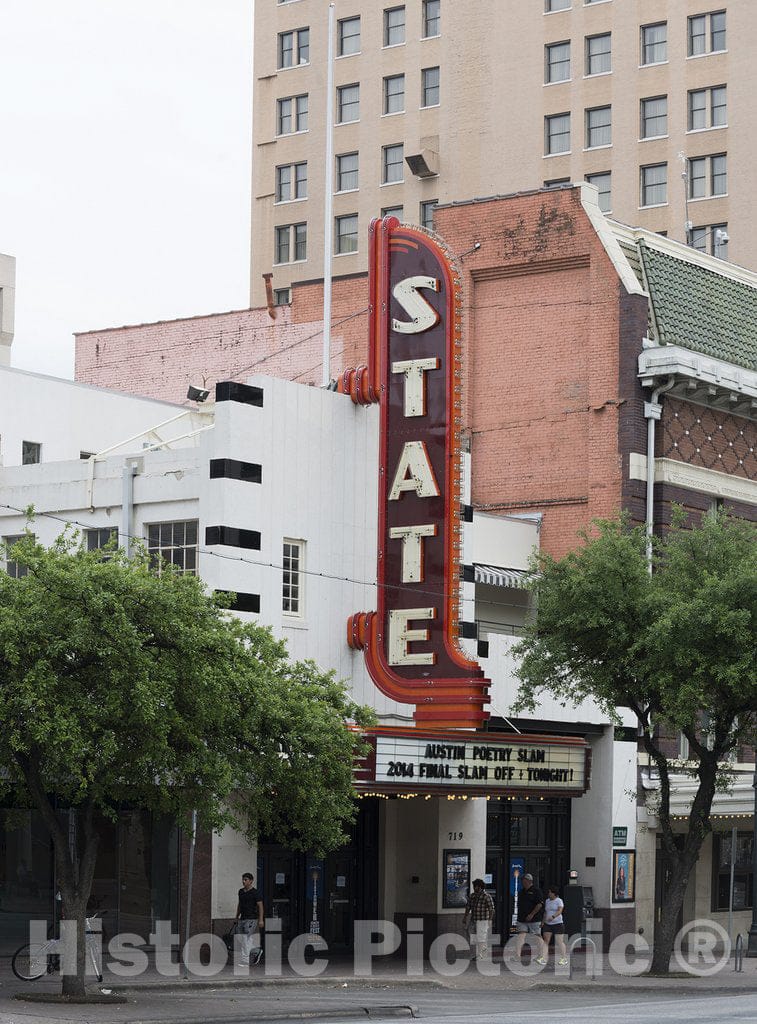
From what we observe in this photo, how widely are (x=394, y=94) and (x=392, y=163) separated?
2845mm

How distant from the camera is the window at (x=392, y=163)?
7494cm

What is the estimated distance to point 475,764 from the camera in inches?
1458

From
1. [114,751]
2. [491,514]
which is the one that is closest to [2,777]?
[114,751]

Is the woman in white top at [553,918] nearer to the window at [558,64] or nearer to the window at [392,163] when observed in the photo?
the window at [558,64]

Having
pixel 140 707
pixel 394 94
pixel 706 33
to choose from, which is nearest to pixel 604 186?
pixel 706 33

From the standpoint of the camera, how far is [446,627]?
35.0 metres

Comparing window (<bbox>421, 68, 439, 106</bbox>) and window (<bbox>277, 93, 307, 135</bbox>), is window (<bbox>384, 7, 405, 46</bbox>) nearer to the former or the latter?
window (<bbox>421, 68, 439, 106</bbox>)

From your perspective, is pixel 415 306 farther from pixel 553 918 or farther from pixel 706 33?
pixel 706 33

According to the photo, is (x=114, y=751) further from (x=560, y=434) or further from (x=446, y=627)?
(x=560, y=434)

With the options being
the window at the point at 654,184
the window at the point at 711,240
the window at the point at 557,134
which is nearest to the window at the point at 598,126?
the window at the point at 557,134

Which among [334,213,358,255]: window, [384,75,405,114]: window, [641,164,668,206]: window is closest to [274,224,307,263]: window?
[334,213,358,255]: window

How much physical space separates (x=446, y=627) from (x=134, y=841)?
7085 mm

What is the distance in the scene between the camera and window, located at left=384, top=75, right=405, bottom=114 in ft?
246

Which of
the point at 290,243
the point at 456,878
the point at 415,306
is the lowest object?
the point at 456,878
